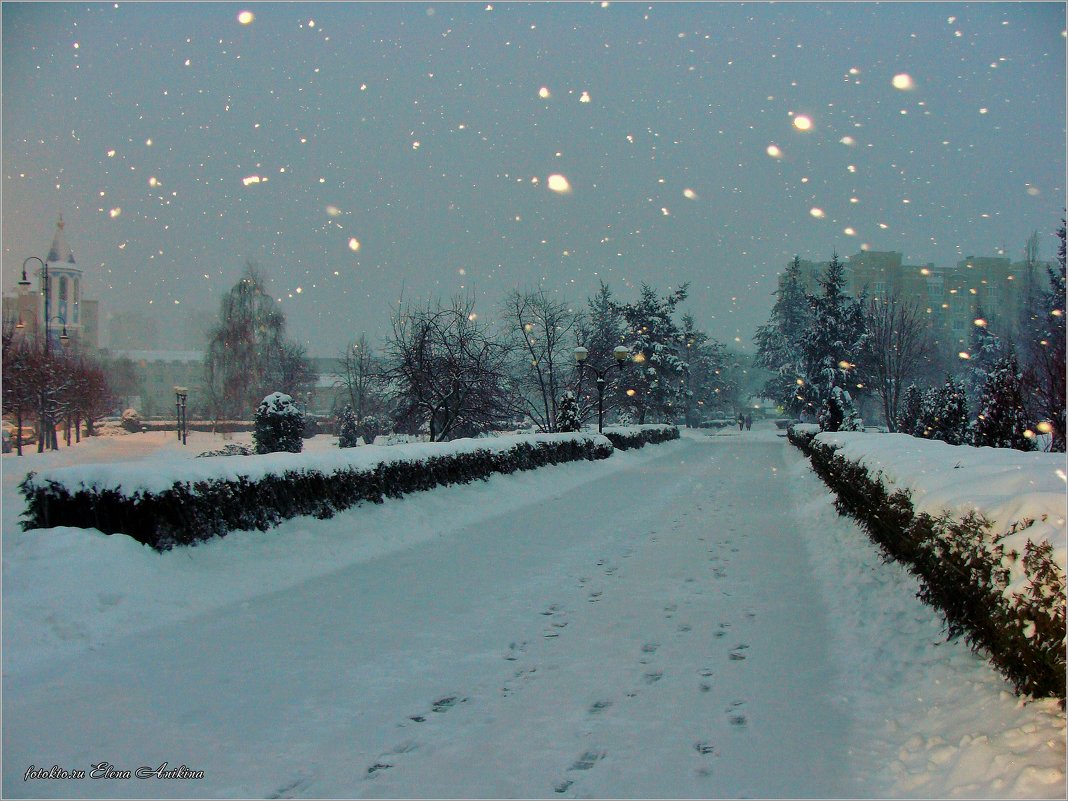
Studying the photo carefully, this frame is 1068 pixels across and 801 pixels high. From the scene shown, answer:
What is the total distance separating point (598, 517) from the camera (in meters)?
12.3

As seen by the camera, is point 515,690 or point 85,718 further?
point 515,690

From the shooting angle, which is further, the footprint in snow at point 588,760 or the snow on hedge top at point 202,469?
the snow on hedge top at point 202,469

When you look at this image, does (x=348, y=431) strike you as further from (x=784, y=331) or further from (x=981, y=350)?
(x=981, y=350)

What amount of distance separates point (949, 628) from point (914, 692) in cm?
83

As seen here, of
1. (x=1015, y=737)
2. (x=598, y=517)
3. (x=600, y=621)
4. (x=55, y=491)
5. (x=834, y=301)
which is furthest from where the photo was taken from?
(x=834, y=301)

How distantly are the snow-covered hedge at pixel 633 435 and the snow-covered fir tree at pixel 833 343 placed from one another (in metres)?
13.0

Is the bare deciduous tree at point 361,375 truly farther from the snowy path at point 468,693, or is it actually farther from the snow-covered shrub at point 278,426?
the snowy path at point 468,693

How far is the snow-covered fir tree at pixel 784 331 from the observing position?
6656 cm

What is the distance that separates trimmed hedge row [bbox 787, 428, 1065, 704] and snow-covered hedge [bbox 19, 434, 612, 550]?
683cm

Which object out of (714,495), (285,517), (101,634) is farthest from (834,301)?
(101,634)

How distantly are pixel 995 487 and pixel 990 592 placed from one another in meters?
1.21

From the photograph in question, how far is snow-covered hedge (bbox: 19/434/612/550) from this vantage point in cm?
698

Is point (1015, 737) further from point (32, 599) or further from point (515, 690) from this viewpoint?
point (32, 599)

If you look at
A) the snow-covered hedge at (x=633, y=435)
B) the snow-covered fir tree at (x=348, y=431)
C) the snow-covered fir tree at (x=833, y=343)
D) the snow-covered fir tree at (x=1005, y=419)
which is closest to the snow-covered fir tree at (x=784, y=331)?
the snow-covered fir tree at (x=833, y=343)
